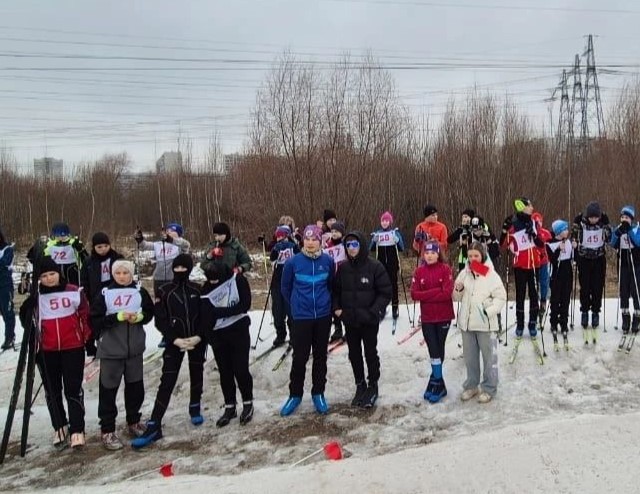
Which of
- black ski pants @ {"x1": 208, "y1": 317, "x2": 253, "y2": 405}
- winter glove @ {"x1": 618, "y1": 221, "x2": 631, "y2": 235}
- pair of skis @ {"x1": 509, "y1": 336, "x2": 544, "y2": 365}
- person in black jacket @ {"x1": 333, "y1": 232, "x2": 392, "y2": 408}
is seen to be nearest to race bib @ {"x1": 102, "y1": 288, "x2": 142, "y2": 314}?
black ski pants @ {"x1": 208, "y1": 317, "x2": 253, "y2": 405}

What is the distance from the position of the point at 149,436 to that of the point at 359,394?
2.38 meters

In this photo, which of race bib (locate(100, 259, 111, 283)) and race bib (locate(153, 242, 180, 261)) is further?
race bib (locate(153, 242, 180, 261))

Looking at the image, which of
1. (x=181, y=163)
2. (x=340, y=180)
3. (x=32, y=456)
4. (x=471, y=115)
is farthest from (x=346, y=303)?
(x=181, y=163)

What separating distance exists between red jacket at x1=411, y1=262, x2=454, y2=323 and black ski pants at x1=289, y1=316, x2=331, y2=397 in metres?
1.13

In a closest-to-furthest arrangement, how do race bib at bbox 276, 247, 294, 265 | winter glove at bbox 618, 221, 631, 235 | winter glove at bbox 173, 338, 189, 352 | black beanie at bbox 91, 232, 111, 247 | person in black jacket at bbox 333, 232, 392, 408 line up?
winter glove at bbox 173, 338, 189, 352
person in black jacket at bbox 333, 232, 392, 408
black beanie at bbox 91, 232, 111, 247
winter glove at bbox 618, 221, 631, 235
race bib at bbox 276, 247, 294, 265

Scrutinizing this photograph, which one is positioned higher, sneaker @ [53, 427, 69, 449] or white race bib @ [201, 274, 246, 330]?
white race bib @ [201, 274, 246, 330]

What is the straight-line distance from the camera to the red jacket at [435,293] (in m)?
5.82

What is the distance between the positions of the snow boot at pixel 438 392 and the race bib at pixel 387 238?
3.01m

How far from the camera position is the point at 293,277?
228 inches

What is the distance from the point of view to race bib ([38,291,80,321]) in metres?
5.34

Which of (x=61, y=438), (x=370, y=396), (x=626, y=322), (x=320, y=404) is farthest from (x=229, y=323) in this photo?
(x=626, y=322)

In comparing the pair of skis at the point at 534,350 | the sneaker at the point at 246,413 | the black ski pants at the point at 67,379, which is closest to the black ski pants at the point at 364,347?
the sneaker at the point at 246,413

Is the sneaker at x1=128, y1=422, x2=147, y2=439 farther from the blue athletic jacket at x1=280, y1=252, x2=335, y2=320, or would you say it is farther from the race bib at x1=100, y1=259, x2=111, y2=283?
the race bib at x1=100, y1=259, x2=111, y2=283

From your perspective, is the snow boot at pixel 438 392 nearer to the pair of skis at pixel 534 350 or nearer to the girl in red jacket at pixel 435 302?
the girl in red jacket at pixel 435 302
